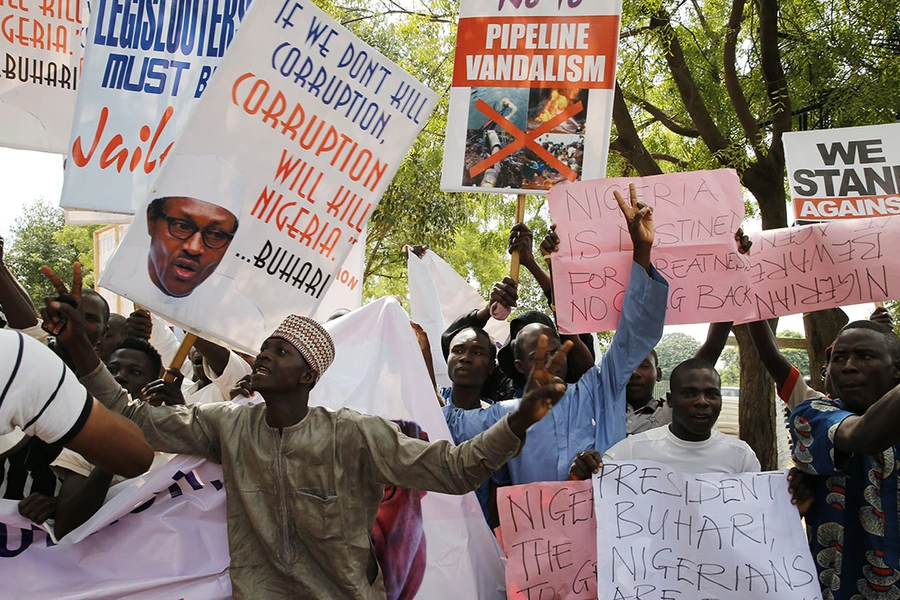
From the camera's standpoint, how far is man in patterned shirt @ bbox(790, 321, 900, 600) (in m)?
3.14

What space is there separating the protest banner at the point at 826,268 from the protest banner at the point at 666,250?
0.66 ft

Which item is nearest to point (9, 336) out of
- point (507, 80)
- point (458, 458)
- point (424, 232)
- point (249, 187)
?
point (458, 458)

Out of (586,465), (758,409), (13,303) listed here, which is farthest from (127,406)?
(758,409)

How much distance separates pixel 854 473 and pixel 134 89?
3548mm

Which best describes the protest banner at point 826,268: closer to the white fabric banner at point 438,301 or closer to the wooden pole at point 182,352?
the white fabric banner at point 438,301

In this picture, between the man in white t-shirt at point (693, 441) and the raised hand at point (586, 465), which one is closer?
the raised hand at point (586, 465)

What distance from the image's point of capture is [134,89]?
4.30 metres

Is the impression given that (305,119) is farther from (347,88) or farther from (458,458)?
(458,458)

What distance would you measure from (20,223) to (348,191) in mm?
32200

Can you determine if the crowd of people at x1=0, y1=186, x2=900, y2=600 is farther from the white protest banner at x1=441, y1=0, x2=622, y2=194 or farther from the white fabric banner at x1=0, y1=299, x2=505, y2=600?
the white protest banner at x1=441, y1=0, x2=622, y2=194

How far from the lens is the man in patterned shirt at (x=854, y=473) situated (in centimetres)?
314

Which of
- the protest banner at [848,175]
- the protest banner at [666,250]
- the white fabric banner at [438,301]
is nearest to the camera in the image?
the protest banner at [666,250]

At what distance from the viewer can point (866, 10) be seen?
8.44 m

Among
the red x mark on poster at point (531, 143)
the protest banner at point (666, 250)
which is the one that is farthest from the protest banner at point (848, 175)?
the red x mark on poster at point (531, 143)
